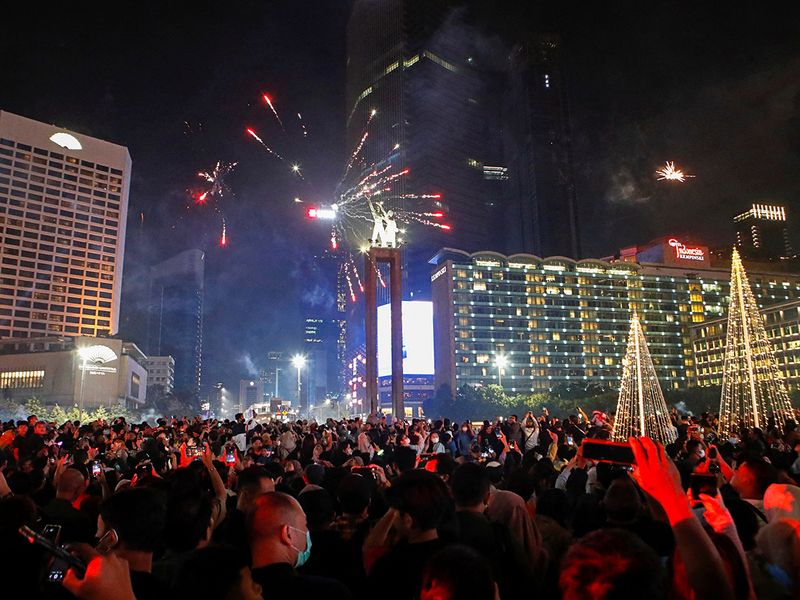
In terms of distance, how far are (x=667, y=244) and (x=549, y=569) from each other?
150 m

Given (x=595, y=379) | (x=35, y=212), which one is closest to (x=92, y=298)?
(x=35, y=212)

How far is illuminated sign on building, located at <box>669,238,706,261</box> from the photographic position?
13888 cm

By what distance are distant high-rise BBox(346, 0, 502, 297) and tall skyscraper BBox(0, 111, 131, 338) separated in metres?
76.5

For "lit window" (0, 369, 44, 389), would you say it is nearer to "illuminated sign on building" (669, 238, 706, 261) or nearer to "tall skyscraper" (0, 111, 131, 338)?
"tall skyscraper" (0, 111, 131, 338)

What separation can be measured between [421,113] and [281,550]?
18260 centimetres

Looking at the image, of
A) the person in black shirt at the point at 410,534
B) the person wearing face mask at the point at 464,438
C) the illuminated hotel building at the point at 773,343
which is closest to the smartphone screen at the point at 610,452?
the person in black shirt at the point at 410,534

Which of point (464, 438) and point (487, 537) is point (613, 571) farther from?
point (464, 438)

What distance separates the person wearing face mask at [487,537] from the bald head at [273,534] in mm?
1423

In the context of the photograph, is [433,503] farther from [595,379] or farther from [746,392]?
[595,379]

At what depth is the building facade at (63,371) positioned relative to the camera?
8375cm

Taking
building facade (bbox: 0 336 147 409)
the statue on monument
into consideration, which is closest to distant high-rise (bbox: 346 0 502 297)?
building facade (bbox: 0 336 147 409)

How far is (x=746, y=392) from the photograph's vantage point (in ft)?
267

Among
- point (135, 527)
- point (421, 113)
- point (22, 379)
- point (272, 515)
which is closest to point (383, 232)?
point (135, 527)

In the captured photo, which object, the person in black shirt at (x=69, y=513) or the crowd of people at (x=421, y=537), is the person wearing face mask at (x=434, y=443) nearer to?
the crowd of people at (x=421, y=537)
